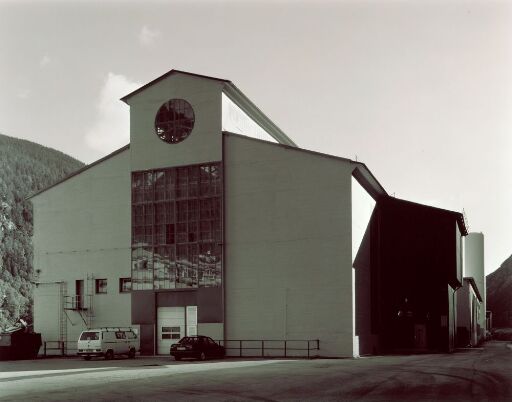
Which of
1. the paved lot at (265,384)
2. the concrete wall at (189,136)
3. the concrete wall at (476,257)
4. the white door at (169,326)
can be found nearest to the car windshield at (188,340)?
the white door at (169,326)

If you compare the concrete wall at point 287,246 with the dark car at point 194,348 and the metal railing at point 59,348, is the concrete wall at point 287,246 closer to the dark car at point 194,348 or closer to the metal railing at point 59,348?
the dark car at point 194,348

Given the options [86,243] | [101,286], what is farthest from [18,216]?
[101,286]

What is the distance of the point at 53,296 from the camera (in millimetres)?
43500

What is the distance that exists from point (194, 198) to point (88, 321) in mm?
9983

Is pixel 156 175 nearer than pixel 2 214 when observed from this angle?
Yes

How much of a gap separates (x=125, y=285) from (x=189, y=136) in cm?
962

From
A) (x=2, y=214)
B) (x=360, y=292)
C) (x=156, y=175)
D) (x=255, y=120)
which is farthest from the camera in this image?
(x=2, y=214)

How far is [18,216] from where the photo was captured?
119688mm

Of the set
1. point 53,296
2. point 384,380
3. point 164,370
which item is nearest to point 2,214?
point 53,296

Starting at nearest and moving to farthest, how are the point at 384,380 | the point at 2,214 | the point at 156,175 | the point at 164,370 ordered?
the point at 384,380 < the point at 164,370 < the point at 156,175 < the point at 2,214

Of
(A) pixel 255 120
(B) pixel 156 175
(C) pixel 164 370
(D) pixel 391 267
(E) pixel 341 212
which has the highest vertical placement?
(A) pixel 255 120

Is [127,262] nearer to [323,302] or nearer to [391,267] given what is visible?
[323,302]

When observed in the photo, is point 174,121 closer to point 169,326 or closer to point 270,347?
point 169,326

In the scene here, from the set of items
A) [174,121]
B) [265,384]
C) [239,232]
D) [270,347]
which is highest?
[174,121]
